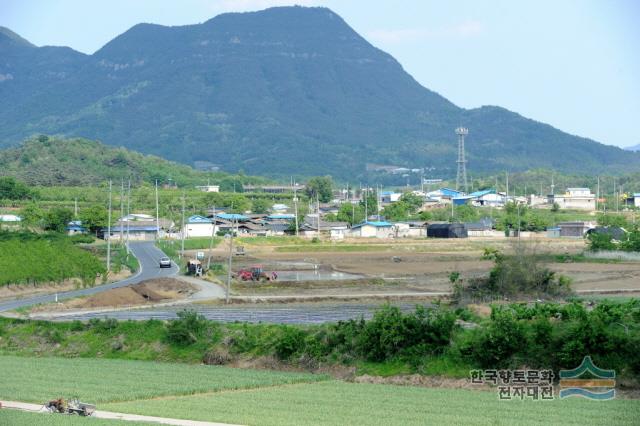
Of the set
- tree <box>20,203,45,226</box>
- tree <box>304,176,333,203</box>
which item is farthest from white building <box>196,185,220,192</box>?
tree <box>20,203,45,226</box>

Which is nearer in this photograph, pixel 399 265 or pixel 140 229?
pixel 399 265

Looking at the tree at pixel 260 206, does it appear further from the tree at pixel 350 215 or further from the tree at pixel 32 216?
the tree at pixel 32 216

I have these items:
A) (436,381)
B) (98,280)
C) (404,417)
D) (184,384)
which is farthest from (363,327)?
(98,280)

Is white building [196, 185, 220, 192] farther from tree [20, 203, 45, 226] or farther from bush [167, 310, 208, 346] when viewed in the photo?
bush [167, 310, 208, 346]

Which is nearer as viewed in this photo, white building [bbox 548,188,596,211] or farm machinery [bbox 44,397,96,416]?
farm machinery [bbox 44,397,96,416]

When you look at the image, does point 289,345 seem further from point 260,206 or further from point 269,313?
point 260,206

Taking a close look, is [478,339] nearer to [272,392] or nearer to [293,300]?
[272,392]

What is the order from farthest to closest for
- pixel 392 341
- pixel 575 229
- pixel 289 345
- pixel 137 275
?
pixel 575 229, pixel 137 275, pixel 289 345, pixel 392 341

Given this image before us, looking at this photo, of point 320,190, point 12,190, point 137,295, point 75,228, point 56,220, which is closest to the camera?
point 137,295

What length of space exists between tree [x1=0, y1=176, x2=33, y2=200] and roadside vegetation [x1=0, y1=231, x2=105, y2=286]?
46817 millimetres

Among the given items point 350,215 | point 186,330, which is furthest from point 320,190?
point 186,330

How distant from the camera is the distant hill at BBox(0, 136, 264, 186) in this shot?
4722 inches

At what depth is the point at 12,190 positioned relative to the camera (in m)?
95.6

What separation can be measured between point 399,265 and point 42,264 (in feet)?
64.3
